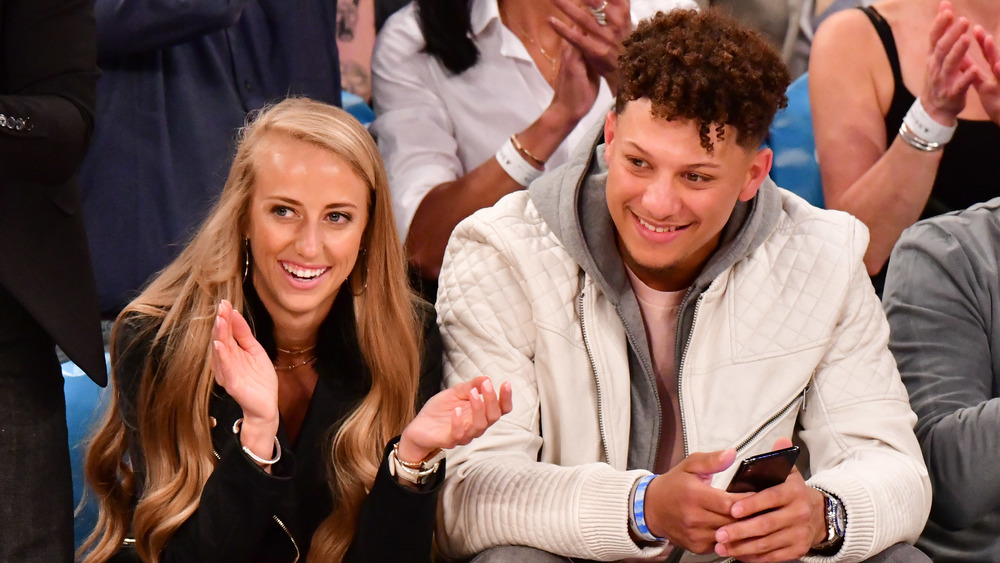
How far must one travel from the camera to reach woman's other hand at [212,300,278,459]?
1852mm

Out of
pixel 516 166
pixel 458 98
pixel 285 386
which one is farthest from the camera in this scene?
pixel 458 98

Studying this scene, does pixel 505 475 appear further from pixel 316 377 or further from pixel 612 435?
pixel 316 377

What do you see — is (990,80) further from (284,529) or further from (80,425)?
(80,425)

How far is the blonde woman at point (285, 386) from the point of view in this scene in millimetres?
1891

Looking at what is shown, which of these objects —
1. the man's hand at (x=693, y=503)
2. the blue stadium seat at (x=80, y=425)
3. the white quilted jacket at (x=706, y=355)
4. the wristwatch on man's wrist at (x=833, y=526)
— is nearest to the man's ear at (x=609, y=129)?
the white quilted jacket at (x=706, y=355)

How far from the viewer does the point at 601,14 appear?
2.73 m

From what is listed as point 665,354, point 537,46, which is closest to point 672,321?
point 665,354

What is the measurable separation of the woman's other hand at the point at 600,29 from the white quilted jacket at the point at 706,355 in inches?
24.5

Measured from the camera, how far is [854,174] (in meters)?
2.92

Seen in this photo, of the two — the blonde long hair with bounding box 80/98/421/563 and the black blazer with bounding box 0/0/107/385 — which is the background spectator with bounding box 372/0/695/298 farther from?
the black blazer with bounding box 0/0/107/385

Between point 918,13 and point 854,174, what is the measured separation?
0.46m

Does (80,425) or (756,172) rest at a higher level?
(756,172)

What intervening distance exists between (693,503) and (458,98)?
1466 millimetres

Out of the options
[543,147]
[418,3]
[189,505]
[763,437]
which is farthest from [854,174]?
[189,505]
